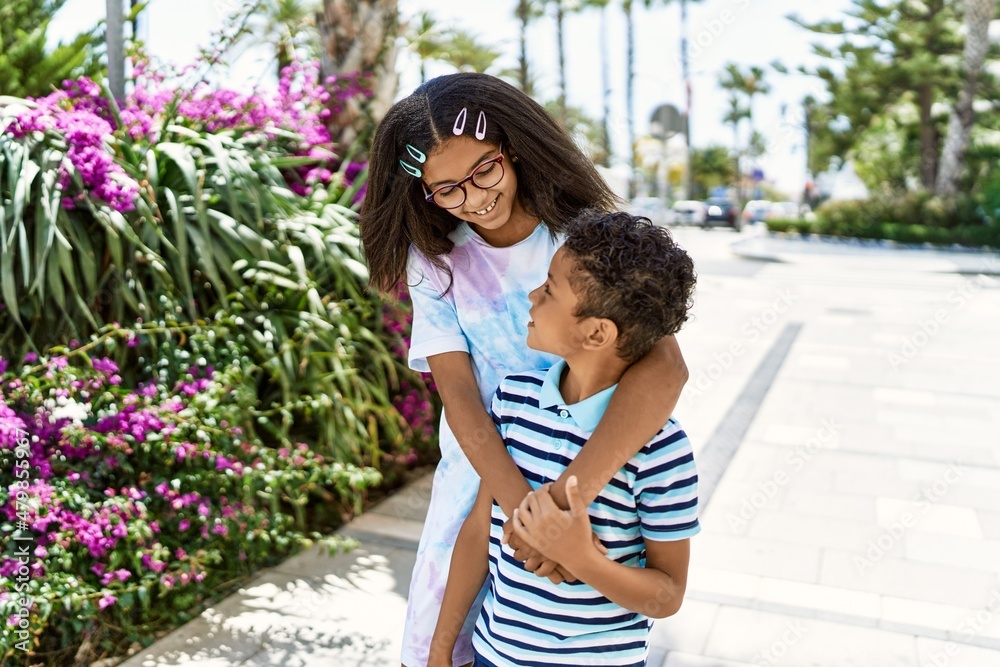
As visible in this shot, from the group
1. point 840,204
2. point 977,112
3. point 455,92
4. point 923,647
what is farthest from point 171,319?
point 977,112

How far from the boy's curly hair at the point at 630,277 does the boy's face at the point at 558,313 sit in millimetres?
13

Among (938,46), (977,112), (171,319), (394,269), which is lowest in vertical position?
(171,319)

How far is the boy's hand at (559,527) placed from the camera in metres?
1.20

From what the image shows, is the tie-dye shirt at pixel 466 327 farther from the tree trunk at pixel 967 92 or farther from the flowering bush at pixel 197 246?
the tree trunk at pixel 967 92

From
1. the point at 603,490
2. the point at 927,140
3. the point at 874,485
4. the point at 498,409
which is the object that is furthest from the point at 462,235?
the point at 927,140

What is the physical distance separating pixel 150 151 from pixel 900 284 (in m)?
11.6

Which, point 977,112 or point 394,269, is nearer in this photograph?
point 394,269

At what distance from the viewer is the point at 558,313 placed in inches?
50.8

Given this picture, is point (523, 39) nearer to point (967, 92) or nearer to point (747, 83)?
point (967, 92)

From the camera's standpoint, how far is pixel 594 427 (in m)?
1.32

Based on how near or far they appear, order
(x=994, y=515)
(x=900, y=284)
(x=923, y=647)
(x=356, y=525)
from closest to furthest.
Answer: (x=923, y=647) < (x=356, y=525) < (x=994, y=515) < (x=900, y=284)

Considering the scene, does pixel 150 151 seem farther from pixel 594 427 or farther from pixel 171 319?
pixel 594 427

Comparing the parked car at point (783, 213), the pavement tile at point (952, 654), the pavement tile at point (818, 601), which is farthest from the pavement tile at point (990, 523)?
the parked car at point (783, 213)

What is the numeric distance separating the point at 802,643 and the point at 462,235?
1.95m
